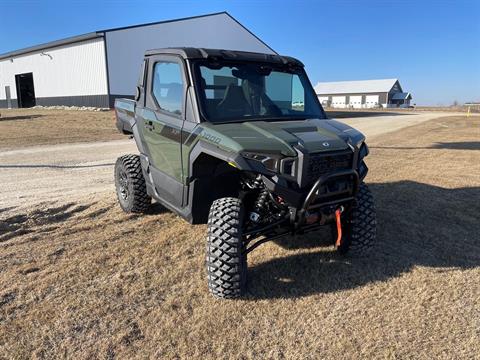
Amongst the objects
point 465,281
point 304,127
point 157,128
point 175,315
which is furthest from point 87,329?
point 465,281

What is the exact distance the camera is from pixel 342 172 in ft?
11.5

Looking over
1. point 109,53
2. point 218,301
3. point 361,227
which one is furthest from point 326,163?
point 109,53

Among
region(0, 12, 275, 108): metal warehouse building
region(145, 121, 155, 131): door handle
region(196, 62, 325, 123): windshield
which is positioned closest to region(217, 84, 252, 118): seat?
region(196, 62, 325, 123): windshield

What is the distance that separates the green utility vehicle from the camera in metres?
3.40

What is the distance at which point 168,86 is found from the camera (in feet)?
14.8

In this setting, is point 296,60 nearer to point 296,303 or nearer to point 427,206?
point 296,303

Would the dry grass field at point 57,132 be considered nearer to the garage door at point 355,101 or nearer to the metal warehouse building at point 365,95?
the metal warehouse building at point 365,95

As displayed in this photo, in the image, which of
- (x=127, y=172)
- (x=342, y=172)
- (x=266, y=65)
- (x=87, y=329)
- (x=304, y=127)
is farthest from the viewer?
(x=127, y=172)

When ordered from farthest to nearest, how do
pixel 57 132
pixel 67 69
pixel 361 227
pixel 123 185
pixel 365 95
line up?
pixel 365 95
pixel 67 69
pixel 57 132
pixel 123 185
pixel 361 227

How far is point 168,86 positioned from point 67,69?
32832mm

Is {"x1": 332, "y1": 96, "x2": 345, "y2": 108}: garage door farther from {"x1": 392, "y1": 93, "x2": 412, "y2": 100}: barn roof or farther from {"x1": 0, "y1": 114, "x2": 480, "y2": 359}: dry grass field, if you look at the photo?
{"x1": 0, "y1": 114, "x2": 480, "y2": 359}: dry grass field

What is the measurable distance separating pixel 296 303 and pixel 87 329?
5.55 feet

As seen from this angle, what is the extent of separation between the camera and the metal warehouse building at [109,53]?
29609 millimetres

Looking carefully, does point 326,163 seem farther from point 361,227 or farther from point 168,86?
point 168,86
